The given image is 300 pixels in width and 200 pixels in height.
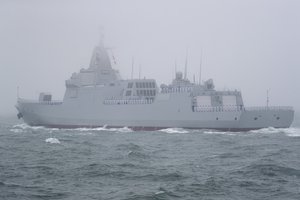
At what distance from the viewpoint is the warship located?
35.8 meters

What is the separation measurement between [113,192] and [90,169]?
12.5ft

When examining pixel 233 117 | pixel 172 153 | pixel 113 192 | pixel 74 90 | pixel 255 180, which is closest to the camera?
pixel 113 192

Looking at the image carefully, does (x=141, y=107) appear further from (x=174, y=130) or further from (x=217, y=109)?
(x=217, y=109)

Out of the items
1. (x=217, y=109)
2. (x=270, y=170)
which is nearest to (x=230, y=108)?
(x=217, y=109)

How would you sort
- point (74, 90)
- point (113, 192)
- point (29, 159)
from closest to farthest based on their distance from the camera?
point (113, 192) → point (29, 159) → point (74, 90)

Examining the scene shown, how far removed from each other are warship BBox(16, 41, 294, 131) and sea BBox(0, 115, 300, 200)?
1108 cm

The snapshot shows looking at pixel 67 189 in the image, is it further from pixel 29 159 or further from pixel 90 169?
pixel 29 159

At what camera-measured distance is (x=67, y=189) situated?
12680 millimetres

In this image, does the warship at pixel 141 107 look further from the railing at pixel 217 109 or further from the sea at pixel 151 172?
the sea at pixel 151 172

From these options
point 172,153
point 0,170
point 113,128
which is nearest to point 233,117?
point 113,128

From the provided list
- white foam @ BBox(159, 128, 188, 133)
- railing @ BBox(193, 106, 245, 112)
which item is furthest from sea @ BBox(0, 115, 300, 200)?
railing @ BBox(193, 106, 245, 112)

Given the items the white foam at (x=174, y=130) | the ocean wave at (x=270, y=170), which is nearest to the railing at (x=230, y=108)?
the white foam at (x=174, y=130)

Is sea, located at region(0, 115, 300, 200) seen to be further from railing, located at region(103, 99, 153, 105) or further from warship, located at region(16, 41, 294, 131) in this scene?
railing, located at region(103, 99, 153, 105)

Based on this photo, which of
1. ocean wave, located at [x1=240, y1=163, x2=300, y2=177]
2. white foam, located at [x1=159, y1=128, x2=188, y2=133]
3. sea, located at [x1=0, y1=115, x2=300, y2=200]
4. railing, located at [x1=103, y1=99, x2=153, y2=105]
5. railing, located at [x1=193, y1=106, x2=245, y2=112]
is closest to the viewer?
sea, located at [x1=0, y1=115, x2=300, y2=200]
